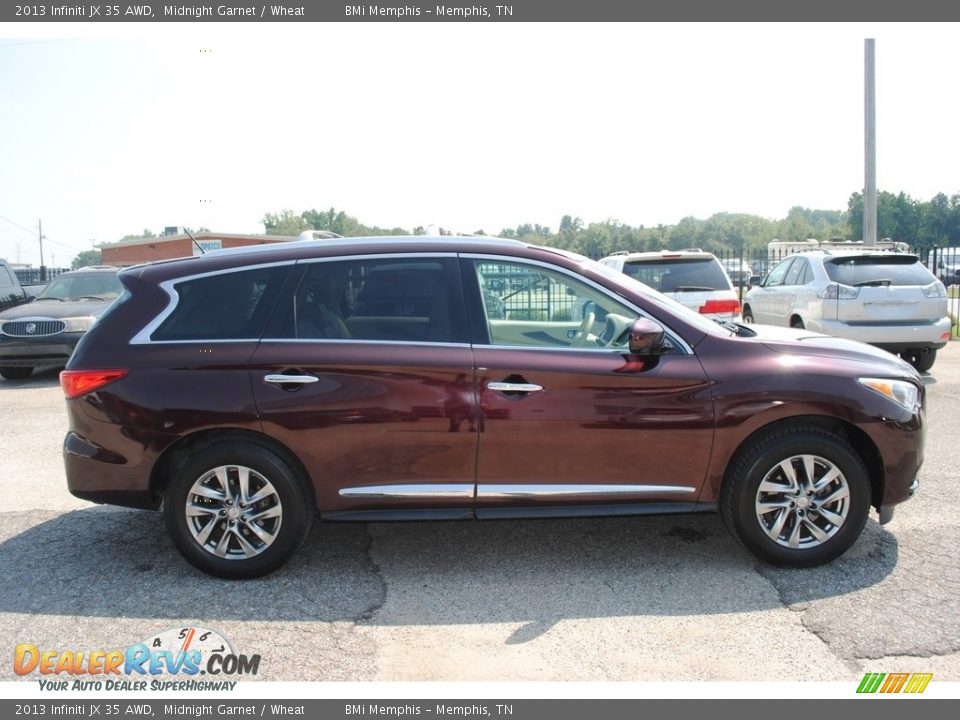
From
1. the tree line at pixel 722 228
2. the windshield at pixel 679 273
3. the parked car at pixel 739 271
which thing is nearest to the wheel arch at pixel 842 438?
the windshield at pixel 679 273

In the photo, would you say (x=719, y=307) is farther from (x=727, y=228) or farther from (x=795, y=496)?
(x=727, y=228)

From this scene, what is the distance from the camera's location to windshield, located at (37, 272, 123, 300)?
42.5ft

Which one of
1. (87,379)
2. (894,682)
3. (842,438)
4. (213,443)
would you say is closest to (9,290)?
(87,379)

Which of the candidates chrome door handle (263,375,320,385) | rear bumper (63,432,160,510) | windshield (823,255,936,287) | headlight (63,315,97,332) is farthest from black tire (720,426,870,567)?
headlight (63,315,97,332)

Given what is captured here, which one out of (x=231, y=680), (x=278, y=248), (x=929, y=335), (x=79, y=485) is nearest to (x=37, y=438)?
(x=79, y=485)

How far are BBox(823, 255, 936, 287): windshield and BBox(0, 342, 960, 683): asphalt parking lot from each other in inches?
208

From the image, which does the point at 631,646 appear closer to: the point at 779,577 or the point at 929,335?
the point at 779,577

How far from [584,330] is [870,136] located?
14507 millimetres

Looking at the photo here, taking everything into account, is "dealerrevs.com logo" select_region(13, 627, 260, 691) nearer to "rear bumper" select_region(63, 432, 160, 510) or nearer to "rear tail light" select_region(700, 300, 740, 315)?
"rear bumper" select_region(63, 432, 160, 510)

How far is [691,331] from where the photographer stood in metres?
4.22

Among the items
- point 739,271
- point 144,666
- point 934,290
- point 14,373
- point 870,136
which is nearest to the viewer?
point 144,666

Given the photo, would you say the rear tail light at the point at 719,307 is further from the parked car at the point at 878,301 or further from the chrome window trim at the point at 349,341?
the chrome window trim at the point at 349,341

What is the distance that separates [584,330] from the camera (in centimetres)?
431

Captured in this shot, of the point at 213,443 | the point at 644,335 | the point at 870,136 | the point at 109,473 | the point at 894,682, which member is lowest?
the point at 894,682
